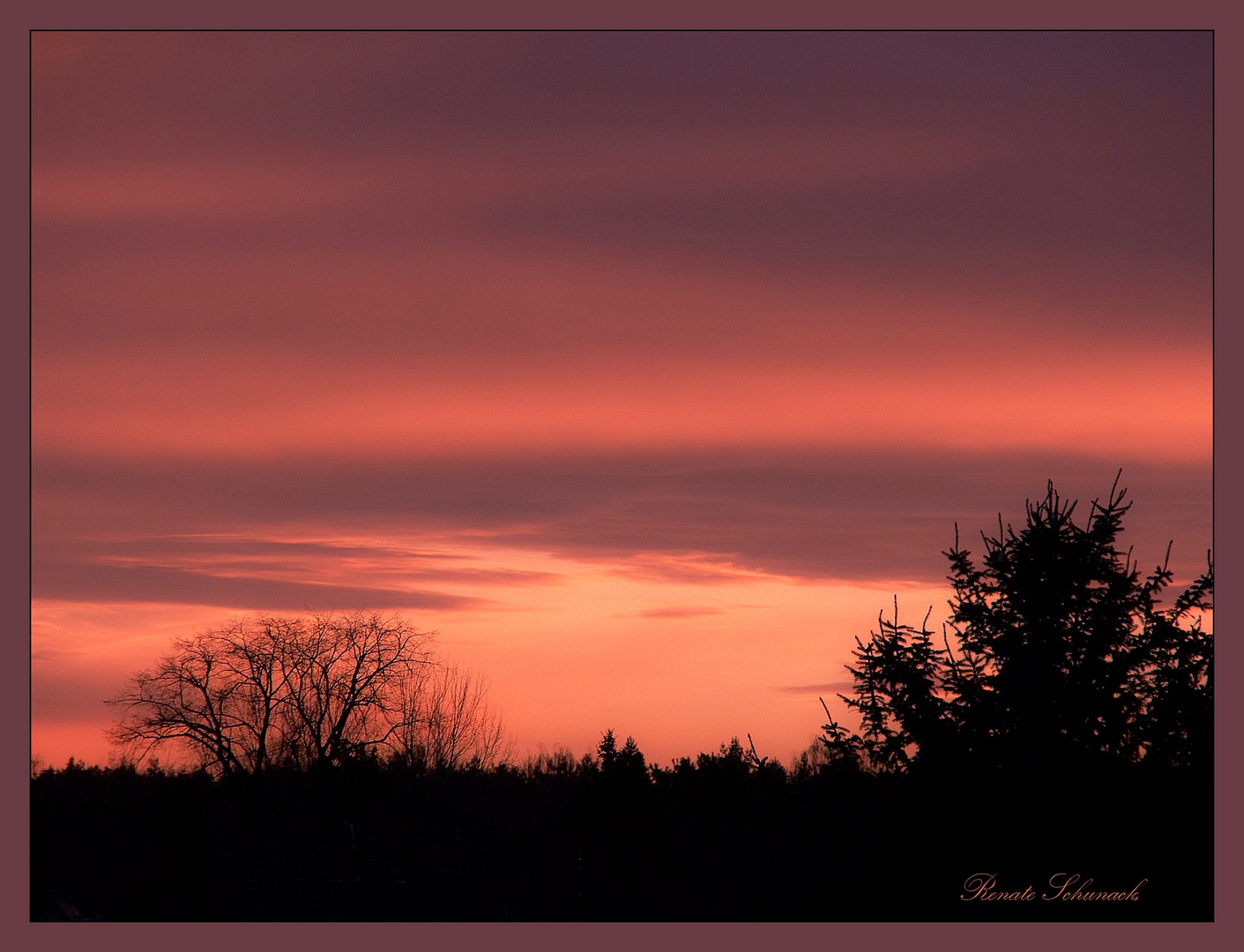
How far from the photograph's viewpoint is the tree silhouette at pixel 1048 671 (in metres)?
17.1

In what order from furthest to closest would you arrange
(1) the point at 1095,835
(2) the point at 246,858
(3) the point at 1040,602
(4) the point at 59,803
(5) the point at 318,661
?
(5) the point at 318,661
(4) the point at 59,803
(2) the point at 246,858
(3) the point at 1040,602
(1) the point at 1095,835

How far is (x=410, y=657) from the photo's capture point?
152 feet

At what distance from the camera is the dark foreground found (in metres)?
16.8

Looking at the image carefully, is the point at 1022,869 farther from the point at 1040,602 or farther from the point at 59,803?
the point at 59,803

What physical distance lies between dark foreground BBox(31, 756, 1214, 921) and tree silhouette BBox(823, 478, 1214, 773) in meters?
0.46

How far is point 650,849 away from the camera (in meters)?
24.1

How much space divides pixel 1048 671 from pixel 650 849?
982 cm

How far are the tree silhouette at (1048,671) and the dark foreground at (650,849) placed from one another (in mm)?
461

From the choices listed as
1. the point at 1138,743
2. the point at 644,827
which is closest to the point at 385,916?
the point at 644,827

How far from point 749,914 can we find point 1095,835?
5.14m

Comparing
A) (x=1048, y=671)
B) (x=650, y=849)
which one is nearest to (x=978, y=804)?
(x=1048, y=671)

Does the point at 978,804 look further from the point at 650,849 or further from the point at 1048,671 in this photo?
the point at 650,849

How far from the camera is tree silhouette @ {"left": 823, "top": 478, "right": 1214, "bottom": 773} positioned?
1708cm

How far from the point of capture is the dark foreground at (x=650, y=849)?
55.2 ft
